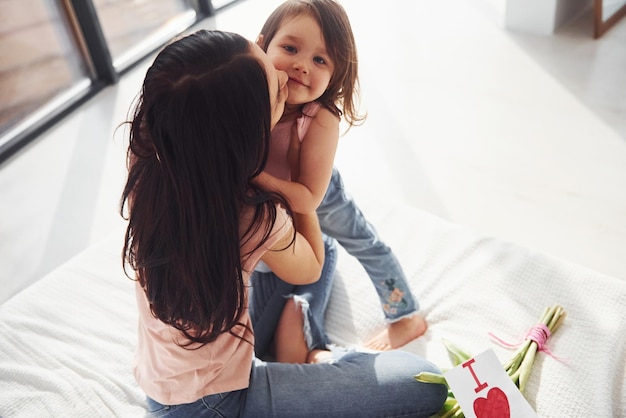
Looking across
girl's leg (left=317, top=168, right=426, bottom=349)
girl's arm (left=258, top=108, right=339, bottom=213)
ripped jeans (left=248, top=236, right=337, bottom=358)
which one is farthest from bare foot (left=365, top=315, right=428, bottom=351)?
girl's arm (left=258, top=108, right=339, bottom=213)

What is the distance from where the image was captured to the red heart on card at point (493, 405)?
1.18 metres

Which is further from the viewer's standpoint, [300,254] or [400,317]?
[400,317]

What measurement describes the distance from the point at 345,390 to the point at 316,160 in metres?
0.39

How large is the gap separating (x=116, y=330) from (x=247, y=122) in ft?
2.62

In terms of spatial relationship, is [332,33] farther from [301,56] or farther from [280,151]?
[280,151]

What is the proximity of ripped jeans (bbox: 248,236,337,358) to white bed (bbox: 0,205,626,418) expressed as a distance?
0.26 ft

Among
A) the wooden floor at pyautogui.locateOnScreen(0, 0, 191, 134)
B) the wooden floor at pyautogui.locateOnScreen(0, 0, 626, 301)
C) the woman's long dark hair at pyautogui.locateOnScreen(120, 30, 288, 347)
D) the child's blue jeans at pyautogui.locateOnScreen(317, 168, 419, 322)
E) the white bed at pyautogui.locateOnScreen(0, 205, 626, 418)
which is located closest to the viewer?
the woman's long dark hair at pyautogui.locateOnScreen(120, 30, 288, 347)

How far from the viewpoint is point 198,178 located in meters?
0.88

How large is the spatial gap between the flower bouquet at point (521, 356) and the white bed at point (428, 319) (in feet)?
0.08

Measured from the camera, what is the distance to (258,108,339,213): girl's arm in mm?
1158

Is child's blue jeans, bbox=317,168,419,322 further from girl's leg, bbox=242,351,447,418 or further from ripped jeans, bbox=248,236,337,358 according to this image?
girl's leg, bbox=242,351,447,418

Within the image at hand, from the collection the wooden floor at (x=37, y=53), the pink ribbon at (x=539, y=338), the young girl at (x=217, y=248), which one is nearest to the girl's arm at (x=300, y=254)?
the young girl at (x=217, y=248)

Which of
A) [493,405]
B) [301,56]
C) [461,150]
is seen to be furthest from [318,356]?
[461,150]

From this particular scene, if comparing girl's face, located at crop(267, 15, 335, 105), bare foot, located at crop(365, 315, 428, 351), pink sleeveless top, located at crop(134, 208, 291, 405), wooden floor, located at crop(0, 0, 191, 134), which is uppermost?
girl's face, located at crop(267, 15, 335, 105)
